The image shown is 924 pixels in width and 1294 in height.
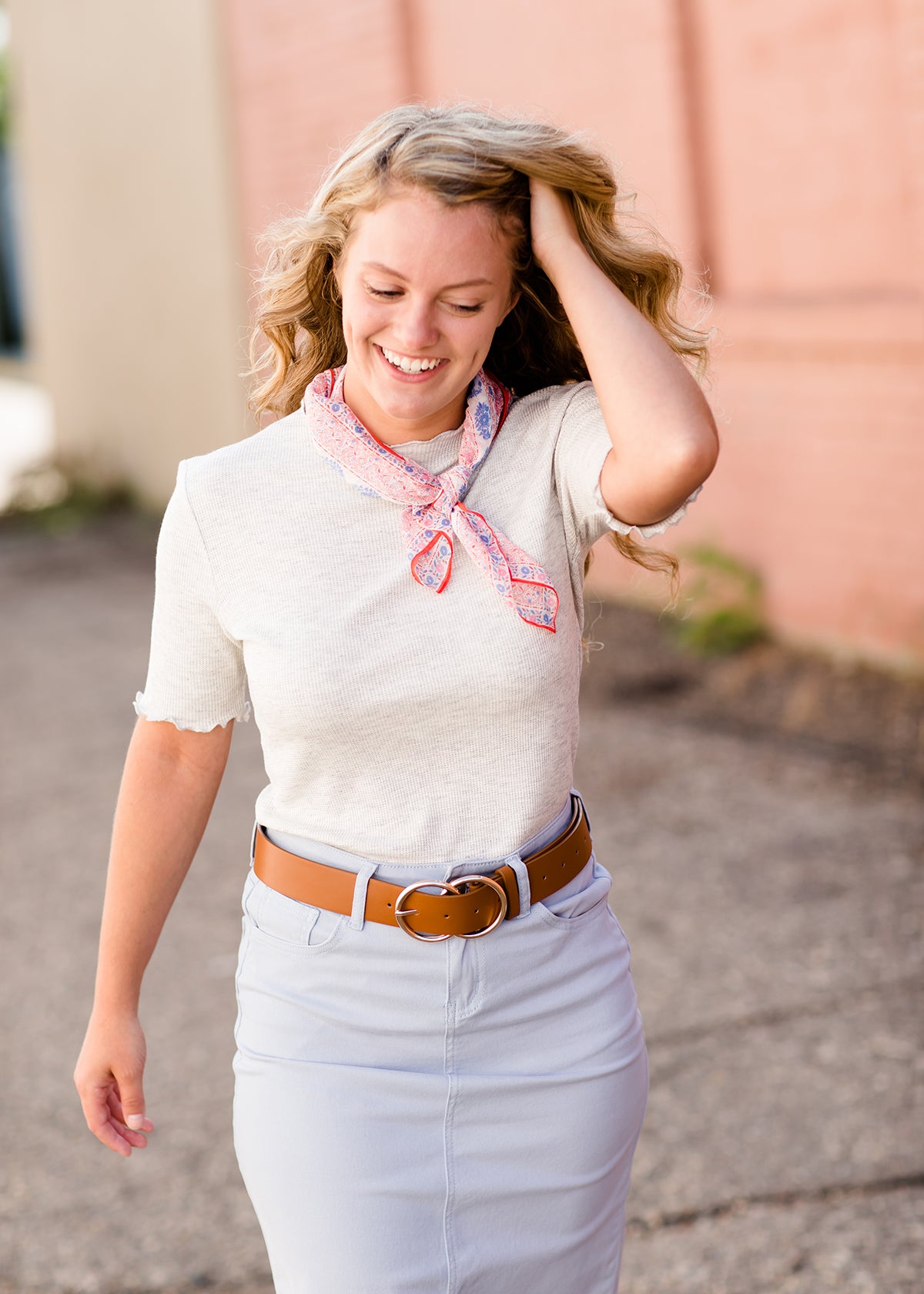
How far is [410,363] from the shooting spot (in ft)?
6.00

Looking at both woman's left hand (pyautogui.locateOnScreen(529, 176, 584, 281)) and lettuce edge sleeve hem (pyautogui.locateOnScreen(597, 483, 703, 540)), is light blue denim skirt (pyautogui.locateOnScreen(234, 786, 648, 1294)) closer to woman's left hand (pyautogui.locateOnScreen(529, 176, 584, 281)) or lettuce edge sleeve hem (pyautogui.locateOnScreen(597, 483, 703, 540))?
lettuce edge sleeve hem (pyautogui.locateOnScreen(597, 483, 703, 540))

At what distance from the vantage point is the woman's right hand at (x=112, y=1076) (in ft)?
6.50

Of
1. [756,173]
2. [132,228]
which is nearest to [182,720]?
[756,173]

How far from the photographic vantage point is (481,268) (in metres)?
1.82

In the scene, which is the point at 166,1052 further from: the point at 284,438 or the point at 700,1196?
the point at 284,438

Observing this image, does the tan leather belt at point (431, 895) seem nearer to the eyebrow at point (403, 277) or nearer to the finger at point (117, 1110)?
the finger at point (117, 1110)

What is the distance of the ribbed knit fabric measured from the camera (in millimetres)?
1825

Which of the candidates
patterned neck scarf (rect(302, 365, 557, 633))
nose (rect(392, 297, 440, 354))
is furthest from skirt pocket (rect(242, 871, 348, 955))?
nose (rect(392, 297, 440, 354))

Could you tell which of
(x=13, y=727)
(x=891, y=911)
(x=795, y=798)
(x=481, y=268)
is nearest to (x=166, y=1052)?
(x=891, y=911)

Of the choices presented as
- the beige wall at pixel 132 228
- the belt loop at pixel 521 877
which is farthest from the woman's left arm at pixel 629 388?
the beige wall at pixel 132 228

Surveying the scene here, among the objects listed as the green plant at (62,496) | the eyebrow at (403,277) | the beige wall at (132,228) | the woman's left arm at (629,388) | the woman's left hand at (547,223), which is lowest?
the green plant at (62,496)

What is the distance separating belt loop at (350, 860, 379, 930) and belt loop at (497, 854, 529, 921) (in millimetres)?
159

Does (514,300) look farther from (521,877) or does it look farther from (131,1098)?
(131,1098)

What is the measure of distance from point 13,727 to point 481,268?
5520 millimetres
